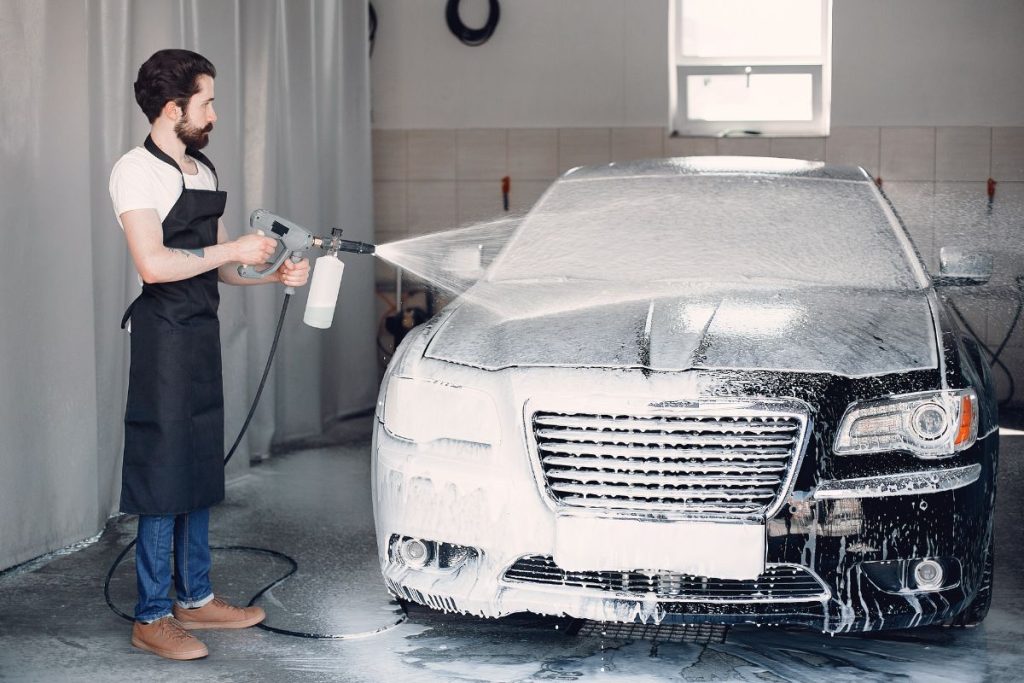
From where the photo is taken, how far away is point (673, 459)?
294 cm

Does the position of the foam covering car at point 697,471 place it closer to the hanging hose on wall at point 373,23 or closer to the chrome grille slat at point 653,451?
the chrome grille slat at point 653,451

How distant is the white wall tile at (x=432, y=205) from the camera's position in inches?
332

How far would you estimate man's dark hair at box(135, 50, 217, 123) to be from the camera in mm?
3246

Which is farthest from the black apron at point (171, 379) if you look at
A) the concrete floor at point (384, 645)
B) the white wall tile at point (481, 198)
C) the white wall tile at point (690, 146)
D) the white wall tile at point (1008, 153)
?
the white wall tile at point (1008, 153)

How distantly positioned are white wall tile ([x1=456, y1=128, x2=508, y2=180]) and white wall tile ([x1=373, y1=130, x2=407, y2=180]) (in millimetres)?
390

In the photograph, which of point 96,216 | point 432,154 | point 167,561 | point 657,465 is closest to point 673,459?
point 657,465

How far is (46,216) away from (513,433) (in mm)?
2132

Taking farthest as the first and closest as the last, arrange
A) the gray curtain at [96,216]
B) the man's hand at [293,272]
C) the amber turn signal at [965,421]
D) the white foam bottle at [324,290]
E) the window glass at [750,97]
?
the window glass at [750,97]
the gray curtain at [96,216]
the white foam bottle at [324,290]
the man's hand at [293,272]
the amber turn signal at [965,421]

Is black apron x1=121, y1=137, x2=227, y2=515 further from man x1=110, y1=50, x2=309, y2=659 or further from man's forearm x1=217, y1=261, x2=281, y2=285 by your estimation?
man's forearm x1=217, y1=261, x2=281, y2=285

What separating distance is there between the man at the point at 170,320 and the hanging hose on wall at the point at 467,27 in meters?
5.00

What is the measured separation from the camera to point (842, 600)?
292 centimetres

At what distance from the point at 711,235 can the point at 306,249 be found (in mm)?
1298

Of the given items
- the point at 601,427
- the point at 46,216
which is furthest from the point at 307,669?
the point at 46,216

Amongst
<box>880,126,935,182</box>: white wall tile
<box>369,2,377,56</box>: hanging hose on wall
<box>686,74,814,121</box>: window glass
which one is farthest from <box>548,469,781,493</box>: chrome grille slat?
<box>369,2,377,56</box>: hanging hose on wall
